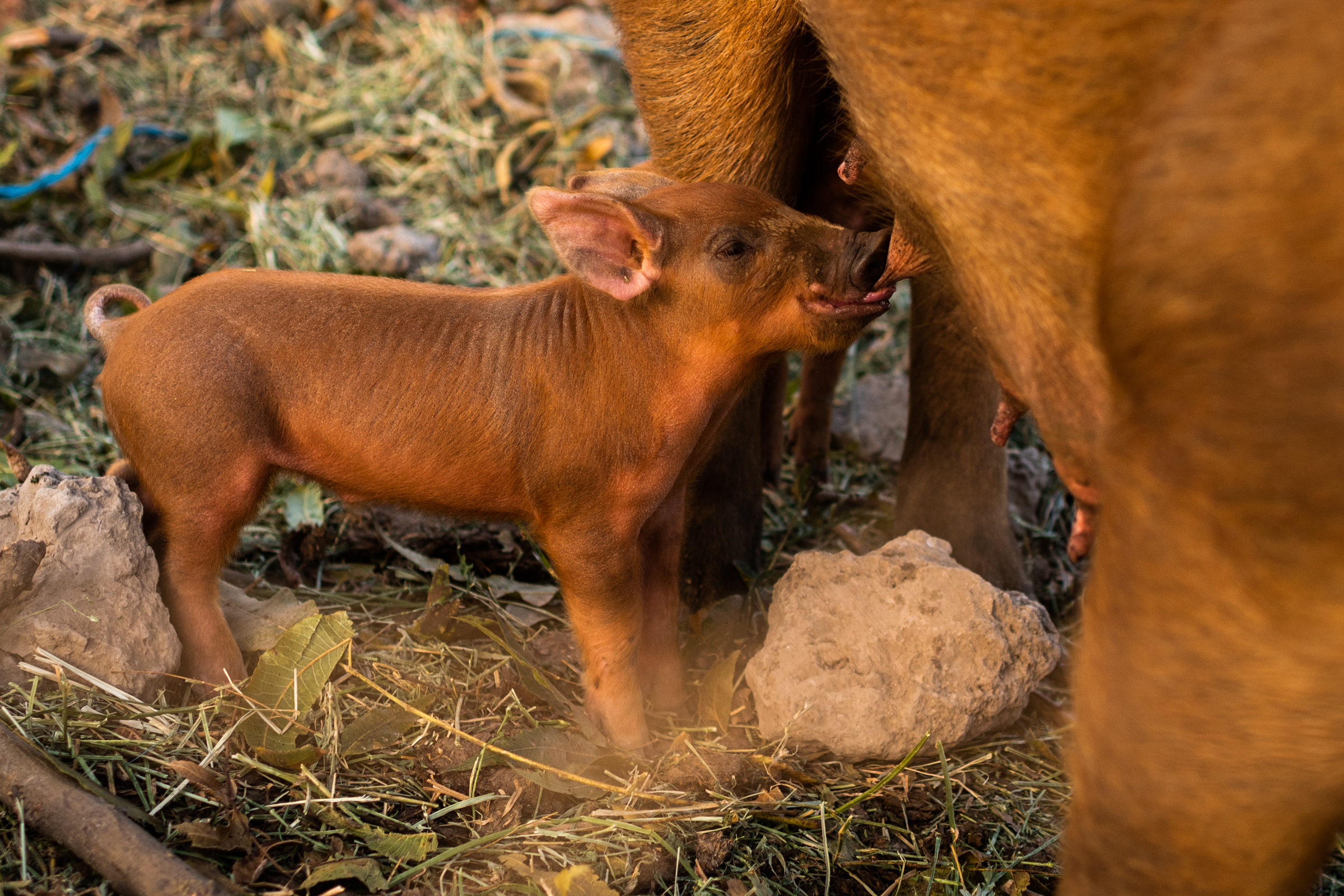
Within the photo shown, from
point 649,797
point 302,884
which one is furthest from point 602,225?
point 302,884

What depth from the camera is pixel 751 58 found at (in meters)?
2.54

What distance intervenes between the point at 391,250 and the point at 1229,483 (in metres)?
3.40

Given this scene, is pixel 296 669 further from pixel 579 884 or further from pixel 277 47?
pixel 277 47

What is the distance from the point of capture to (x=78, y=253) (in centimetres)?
421

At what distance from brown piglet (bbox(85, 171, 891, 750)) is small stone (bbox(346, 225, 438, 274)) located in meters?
1.66

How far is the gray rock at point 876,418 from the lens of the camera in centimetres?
404

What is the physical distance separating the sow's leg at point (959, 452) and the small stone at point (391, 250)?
1.86 metres

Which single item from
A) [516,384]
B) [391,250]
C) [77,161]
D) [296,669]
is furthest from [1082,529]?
[77,161]

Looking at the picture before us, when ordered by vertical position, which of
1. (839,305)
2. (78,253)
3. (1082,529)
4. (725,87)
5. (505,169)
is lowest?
(78,253)

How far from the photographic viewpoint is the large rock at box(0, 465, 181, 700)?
7.72 ft

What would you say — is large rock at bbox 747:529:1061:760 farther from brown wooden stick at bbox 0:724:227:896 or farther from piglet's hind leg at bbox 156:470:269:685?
brown wooden stick at bbox 0:724:227:896

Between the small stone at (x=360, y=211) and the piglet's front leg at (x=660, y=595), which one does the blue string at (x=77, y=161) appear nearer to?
the small stone at (x=360, y=211)

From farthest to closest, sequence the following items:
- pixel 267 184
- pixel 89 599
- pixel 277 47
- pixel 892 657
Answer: pixel 277 47 → pixel 267 184 → pixel 892 657 → pixel 89 599

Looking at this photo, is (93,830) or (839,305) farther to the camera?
(839,305)
